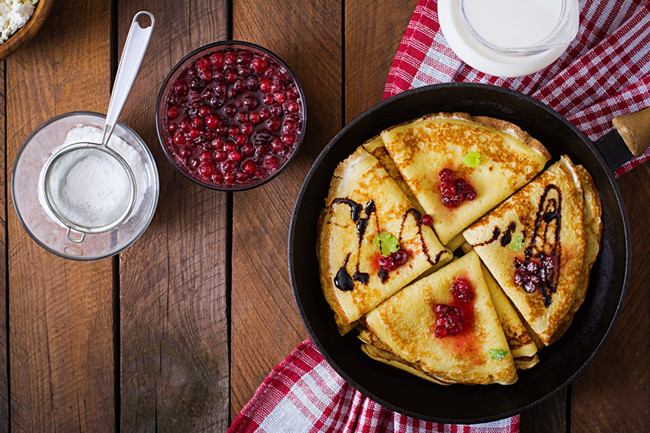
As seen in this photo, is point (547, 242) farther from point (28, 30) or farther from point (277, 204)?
point (28, 30)

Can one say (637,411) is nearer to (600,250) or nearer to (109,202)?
(600,250)

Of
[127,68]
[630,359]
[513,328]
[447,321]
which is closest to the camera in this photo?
[447,321]

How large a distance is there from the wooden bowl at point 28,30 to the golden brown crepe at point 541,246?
215cm

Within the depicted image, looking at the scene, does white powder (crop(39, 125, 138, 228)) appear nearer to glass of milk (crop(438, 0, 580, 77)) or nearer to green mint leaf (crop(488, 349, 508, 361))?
glass of milk (crop(438, 0, 580, 77))

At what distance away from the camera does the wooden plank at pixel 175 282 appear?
2854 mm

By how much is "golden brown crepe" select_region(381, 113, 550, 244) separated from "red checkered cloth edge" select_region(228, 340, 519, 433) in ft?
2.80

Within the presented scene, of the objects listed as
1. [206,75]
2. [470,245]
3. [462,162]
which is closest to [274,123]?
[206,75]

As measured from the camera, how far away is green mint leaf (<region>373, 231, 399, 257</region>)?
2.46 m

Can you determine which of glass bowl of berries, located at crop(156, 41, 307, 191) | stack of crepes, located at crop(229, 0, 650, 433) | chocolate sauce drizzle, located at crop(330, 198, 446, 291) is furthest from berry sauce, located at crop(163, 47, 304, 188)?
stack of crepes, located at crop(229, 0, 650, 433)

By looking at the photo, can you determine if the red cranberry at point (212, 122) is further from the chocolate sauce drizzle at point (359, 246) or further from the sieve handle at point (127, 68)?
the chocolate sauce drizzle at point (359, 246)

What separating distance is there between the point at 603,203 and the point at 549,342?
0.64 m

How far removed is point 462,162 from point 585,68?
0.75 meters

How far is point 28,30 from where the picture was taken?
104 inches

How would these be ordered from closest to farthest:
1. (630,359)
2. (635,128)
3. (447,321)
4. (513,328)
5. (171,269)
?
(635,128) → (447,321) → (513,328) → (630,359) → (171,269)
